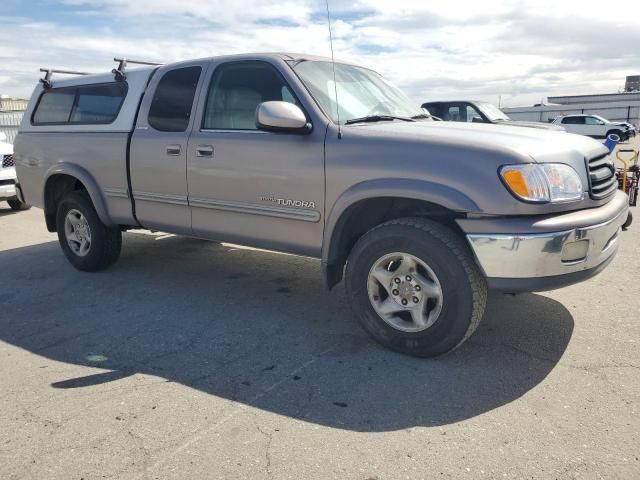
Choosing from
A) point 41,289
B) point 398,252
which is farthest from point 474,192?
point 41,289

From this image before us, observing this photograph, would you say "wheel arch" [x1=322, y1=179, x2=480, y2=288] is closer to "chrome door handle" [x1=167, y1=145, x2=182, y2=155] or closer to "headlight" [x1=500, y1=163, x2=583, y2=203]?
"headlight" [x1=500, y1=163, x2=583, y2=203]

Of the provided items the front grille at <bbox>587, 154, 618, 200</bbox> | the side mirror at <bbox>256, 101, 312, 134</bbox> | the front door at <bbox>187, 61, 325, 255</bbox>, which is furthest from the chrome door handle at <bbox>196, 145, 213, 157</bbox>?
the front grille at <bbox>587, 154, 618, 200</bbox>

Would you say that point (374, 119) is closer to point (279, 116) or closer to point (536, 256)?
point (279, 116)

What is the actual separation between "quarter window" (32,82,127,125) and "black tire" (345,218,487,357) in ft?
9.83

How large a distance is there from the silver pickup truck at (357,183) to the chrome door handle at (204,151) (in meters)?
0.01

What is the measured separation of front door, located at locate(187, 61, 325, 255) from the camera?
3.84 m

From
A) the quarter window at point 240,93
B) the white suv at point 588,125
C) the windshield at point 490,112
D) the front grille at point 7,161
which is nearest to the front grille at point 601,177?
the quarter window at point 240,93

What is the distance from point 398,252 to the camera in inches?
135

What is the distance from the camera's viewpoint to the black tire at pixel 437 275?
3258mm

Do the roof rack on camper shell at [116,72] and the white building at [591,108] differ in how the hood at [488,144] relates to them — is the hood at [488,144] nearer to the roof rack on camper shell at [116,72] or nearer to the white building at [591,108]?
the roof rack on camper shell at [116,72]

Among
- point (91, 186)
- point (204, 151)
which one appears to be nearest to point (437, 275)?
point (204, 151)

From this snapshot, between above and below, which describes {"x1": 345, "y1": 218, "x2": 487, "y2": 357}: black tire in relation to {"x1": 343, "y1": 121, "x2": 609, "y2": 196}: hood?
below

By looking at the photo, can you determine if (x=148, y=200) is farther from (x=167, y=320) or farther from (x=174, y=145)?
(x=167, y=320)

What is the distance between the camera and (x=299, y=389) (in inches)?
125
